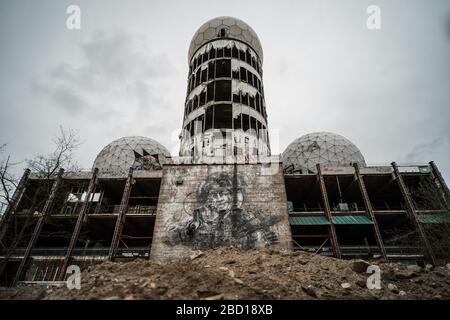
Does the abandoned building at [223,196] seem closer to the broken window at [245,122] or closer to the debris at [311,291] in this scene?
the broken window at [245,122]

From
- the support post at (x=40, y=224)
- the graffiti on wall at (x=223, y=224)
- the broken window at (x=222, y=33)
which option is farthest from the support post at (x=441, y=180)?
the support post at (x=40, y=224)

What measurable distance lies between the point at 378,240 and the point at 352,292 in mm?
11100

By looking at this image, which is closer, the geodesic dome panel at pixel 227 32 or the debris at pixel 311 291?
the debris at pixel 311 291

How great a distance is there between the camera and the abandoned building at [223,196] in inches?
642

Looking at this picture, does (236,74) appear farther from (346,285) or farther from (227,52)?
(346,285)

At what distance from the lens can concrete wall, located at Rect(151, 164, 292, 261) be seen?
15.4 meters

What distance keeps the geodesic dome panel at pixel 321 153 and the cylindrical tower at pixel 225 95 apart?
4.40 m

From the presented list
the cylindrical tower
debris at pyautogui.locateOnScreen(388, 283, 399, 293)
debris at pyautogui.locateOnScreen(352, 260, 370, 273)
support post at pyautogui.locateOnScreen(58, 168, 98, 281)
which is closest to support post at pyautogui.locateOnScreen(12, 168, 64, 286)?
support post at pyautogui.locateOnScreen(58, 168, 98, 281)

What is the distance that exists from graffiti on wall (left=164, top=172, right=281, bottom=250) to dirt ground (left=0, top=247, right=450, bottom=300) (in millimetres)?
3734

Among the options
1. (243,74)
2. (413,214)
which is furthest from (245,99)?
(413,214)

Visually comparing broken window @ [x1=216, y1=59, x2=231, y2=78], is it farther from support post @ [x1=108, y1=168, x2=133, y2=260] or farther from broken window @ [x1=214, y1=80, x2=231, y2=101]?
support post @ [x1=108, y1=168, x2=133, y2=260]

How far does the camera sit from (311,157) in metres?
25.5

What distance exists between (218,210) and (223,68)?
51.0 ft
